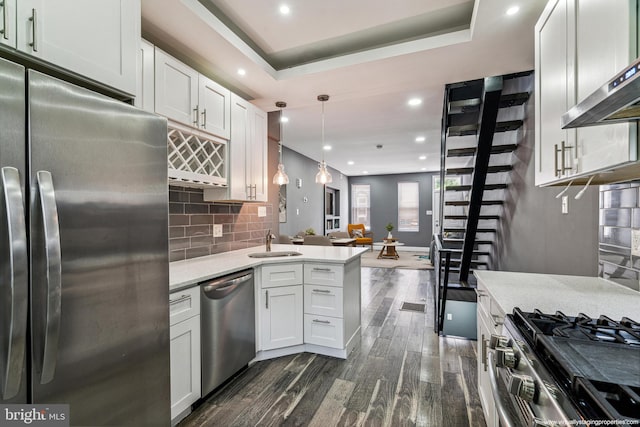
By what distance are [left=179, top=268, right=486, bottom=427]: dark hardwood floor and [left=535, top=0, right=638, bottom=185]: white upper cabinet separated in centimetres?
157

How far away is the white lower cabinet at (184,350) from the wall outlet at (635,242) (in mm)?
2372

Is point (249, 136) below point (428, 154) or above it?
below

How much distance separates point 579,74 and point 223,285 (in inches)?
85.4

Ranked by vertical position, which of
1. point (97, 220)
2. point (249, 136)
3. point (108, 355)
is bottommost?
point (108, 355)

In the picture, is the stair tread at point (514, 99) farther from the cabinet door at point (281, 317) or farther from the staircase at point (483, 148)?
the cabinet door at point (281, 317)

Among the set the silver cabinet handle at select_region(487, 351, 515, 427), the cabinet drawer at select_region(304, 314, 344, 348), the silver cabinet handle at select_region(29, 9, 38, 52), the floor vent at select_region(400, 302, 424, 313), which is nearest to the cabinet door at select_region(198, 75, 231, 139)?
the silver cabinet handle at select_region(29, 9, 38, 52)

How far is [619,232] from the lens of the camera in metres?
1.48

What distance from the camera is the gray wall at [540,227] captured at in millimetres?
1873

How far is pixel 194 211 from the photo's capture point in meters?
2.57

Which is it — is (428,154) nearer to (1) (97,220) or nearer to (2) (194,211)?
(2) (194,211)

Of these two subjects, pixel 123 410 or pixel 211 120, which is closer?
pixel 123 410

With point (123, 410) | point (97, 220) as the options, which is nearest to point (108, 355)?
point (123, 410)

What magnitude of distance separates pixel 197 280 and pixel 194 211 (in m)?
0.99

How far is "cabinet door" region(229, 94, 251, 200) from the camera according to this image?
8.67 feet
